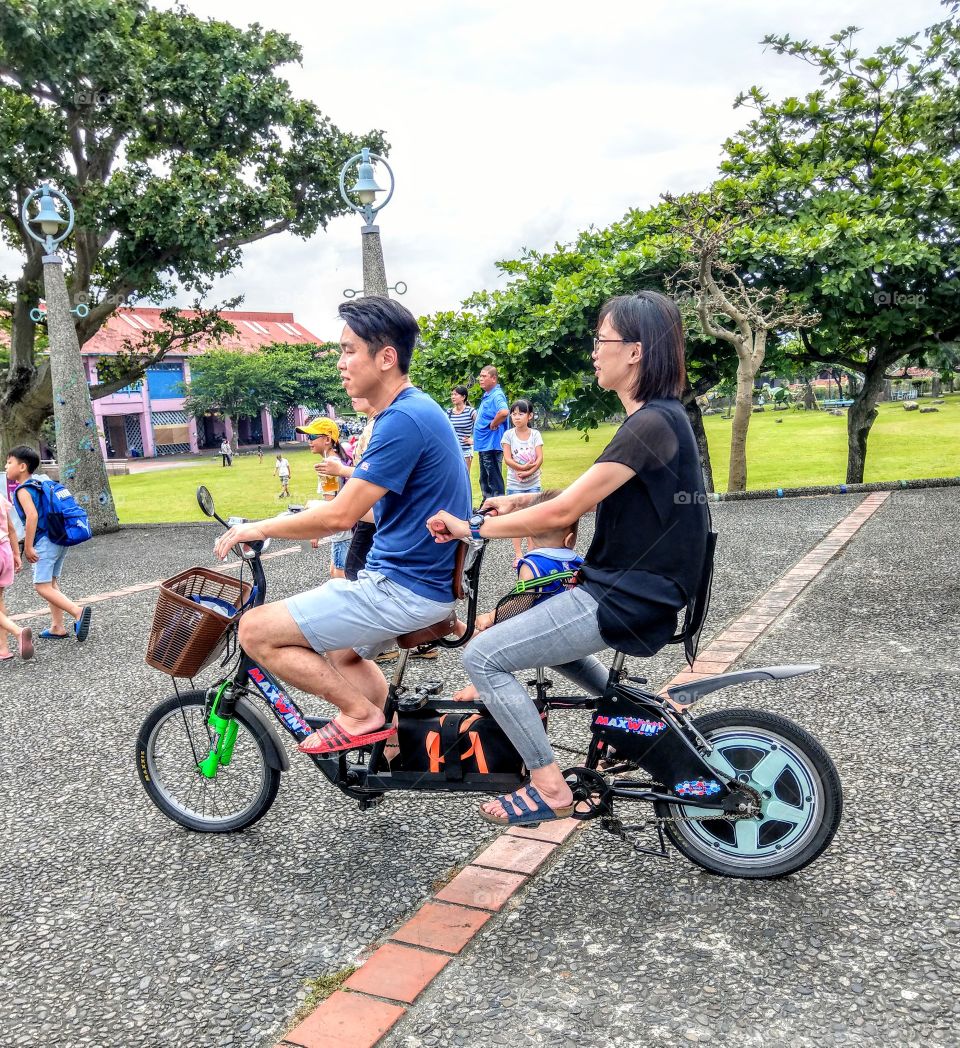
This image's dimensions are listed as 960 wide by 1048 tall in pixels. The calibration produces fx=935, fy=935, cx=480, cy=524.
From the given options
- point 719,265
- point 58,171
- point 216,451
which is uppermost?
point 58,171

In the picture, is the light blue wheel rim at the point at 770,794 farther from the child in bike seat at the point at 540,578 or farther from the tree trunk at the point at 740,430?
the tree trunk at the point at 740,430

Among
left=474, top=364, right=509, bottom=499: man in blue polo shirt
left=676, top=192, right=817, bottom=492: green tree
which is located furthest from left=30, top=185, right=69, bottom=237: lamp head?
left=676, top=192, right=817, bottom=492: green tree

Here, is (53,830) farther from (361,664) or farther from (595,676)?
(595,676)

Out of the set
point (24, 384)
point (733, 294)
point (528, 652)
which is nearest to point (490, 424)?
point (733, 294)

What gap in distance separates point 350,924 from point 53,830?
166 centimetres

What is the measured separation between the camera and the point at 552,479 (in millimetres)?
29953

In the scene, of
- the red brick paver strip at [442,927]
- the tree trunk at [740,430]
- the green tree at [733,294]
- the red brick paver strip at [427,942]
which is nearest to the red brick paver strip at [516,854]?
the red brick paver strip at [427,942]

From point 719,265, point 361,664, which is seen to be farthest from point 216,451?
point 361,664

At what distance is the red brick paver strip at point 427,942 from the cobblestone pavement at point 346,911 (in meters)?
0.07

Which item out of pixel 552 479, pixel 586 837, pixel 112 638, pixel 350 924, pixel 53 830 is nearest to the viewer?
pixel 350 924

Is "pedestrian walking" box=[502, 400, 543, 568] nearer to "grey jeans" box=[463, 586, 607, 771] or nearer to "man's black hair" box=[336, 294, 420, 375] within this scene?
"man's black hair" box=[336, 294, 420, 375]

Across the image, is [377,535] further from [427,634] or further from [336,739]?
[336,739]

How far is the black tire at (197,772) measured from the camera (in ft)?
12.2

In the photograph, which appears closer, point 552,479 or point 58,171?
point 58,171
